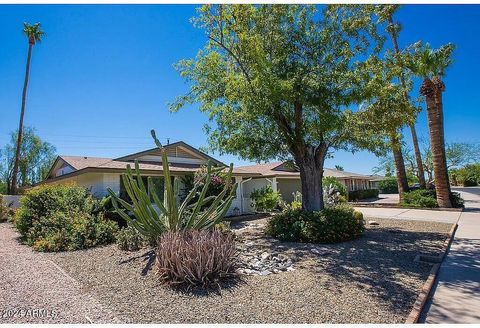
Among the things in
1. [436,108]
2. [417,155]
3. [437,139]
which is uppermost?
[436,108]

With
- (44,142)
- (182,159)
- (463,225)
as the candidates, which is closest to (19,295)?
(182,159)

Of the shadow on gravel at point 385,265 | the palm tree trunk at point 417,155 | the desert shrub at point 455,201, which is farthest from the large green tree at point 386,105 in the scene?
the palm tree trunk at point 417,155

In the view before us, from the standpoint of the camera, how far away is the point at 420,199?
21.6m

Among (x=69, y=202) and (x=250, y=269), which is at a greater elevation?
(x=69, y=202)

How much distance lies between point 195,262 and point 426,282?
4649mm

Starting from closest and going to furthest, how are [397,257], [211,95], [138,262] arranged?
[138,262], [397,257], [211,95]

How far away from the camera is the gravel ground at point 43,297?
4.63m

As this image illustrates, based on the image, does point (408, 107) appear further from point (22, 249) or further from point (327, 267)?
point (22, 249)

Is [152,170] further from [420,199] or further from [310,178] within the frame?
[420,199]

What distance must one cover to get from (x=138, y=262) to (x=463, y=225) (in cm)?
1391

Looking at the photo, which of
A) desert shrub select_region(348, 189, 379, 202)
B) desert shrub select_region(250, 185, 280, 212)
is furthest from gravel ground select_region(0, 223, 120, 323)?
desert shrub select_region(348, 189, 379, 202)

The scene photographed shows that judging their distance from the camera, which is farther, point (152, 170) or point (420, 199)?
point (420, 199)

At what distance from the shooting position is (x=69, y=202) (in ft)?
40.9

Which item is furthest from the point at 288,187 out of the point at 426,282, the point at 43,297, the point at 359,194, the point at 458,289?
the point at 43,297
